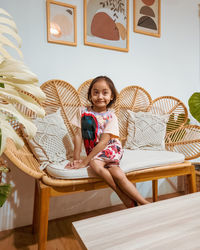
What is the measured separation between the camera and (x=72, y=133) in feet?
4.81

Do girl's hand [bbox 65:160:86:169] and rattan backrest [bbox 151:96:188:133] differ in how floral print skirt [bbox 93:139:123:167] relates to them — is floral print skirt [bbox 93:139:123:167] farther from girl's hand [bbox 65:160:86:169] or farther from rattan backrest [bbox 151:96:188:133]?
rattan backrest [bbox 151:96:188:133]

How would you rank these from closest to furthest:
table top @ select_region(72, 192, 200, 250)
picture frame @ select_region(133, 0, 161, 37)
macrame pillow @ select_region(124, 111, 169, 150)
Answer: table top @ select_region(72, 192, 200, 250) → macrame pillow @ select_region(124, 111, 169, 150) → picture frame @ select_region(133, 0, 161, 37)

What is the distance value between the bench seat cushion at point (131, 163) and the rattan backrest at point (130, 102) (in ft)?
0.93

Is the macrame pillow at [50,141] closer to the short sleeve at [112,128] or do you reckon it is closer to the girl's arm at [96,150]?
the girl's arm at [96,150]

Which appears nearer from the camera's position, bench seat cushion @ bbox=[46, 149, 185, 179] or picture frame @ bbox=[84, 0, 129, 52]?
bench seat cushion @ bbox=[46, 149, 185, 179]

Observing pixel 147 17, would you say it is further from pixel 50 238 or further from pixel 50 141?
pixel 50 238

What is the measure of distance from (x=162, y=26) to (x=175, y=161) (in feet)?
4.90

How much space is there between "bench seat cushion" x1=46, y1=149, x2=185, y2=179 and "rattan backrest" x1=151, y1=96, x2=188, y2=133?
0.47m

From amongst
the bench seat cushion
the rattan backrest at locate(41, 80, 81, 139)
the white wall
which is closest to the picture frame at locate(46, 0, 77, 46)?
the white wall

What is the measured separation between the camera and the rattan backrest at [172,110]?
1718 millimetres

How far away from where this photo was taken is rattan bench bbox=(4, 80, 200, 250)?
3.09 ft

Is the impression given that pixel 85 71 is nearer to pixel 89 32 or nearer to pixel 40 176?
pixel 89 32

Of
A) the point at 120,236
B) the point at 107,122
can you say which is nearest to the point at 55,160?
the point at 107,122

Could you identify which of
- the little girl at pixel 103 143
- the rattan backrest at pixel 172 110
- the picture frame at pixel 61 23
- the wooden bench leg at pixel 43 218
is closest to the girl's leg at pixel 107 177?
the little girl at pixel 103 143
